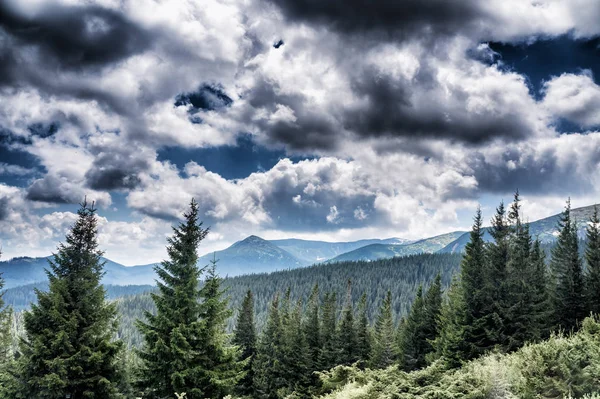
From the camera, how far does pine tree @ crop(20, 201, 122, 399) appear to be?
669 inches

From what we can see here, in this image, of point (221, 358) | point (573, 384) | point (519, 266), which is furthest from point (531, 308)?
point (573, 384)

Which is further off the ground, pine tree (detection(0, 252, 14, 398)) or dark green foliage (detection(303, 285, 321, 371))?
pine tree (detection(0, 252, 14, 398))

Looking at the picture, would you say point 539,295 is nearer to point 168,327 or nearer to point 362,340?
point 362,340

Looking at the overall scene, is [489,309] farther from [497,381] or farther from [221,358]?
[497,381]

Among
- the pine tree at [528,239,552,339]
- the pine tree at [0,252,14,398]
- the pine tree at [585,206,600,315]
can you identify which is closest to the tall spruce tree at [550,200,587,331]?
the pine tree at [585,206,600,315]

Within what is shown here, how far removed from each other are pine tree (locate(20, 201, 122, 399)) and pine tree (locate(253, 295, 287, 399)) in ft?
81.5

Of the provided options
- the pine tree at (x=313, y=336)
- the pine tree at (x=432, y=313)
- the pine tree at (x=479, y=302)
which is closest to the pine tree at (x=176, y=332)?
the pine tree at (x=479, y=302)

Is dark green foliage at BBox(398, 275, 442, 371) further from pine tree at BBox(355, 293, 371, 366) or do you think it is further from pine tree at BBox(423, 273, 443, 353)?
pine tree at BBox(355, 293, 371, 366)

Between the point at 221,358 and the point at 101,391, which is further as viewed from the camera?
the point at 221,358

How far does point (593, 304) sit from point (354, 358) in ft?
76.8

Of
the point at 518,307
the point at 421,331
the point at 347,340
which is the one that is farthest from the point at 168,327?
the point at 421,331

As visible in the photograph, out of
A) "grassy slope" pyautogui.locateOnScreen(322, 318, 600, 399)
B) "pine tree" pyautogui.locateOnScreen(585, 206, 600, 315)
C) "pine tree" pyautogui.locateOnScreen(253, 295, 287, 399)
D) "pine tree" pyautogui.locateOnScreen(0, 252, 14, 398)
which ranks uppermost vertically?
"pine tree" pyautogui.locateOnScreen(585, 206, 600, 315)

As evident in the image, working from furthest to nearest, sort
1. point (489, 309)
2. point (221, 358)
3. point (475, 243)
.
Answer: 1. point (475, 243)
2. point (489, 309)
3. point (221, 358)

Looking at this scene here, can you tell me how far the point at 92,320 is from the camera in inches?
729
